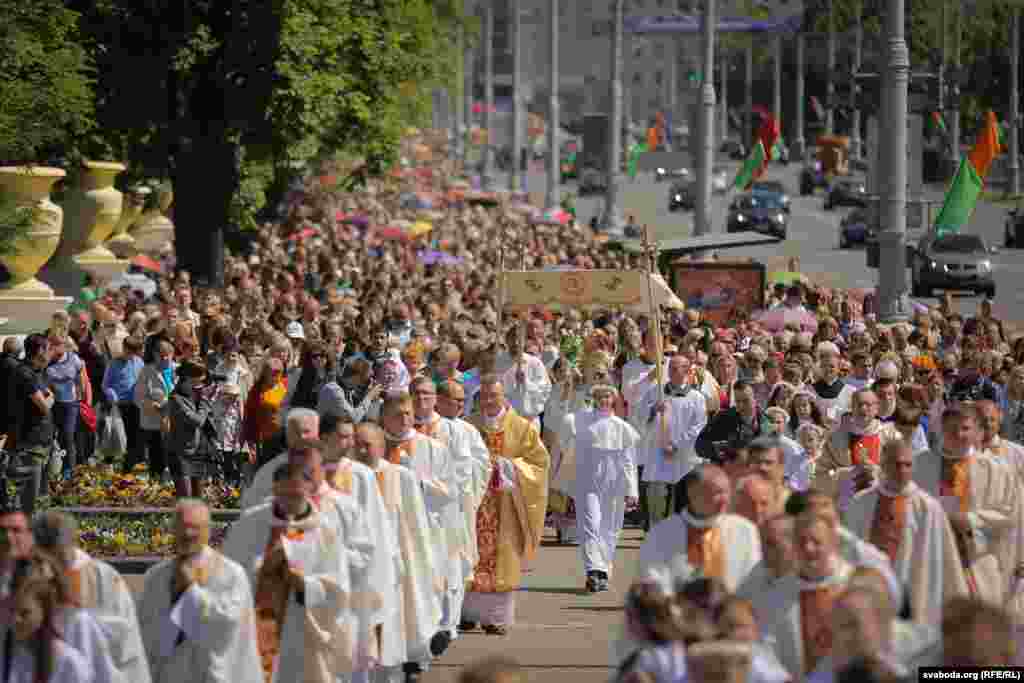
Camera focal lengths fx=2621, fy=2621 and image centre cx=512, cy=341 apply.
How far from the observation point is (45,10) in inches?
861

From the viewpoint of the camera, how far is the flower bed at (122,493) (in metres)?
18.5

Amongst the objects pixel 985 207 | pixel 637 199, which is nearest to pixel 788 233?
Result: pixel 985 207

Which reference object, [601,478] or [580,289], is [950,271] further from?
[601,478]

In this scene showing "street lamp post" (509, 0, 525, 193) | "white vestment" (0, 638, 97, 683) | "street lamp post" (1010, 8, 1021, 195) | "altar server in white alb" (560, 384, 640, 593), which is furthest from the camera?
"street lamp post" (509, 0, 525, 193)

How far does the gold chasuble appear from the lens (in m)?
14.9

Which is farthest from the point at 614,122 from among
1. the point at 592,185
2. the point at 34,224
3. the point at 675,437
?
the point at 592,185

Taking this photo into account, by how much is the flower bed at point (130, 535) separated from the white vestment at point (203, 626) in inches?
249

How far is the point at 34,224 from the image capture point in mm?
23828

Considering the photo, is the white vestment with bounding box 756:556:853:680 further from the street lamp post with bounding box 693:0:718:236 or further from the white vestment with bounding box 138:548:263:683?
the street lamp post with bounding box 693:0:718:236

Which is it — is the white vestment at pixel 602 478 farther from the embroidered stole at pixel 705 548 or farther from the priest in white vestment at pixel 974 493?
the embroidered stole at pixel 705 548

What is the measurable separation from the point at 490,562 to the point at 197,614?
5290 mm

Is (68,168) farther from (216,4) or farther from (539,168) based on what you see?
(539,168)

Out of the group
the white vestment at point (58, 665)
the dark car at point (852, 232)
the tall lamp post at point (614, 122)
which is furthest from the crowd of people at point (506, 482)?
the dark car at point (852, 232)

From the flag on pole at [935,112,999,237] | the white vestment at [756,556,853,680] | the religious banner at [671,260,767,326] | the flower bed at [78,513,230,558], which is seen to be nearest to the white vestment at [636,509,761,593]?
the white vestment at [756,556,853,680]
